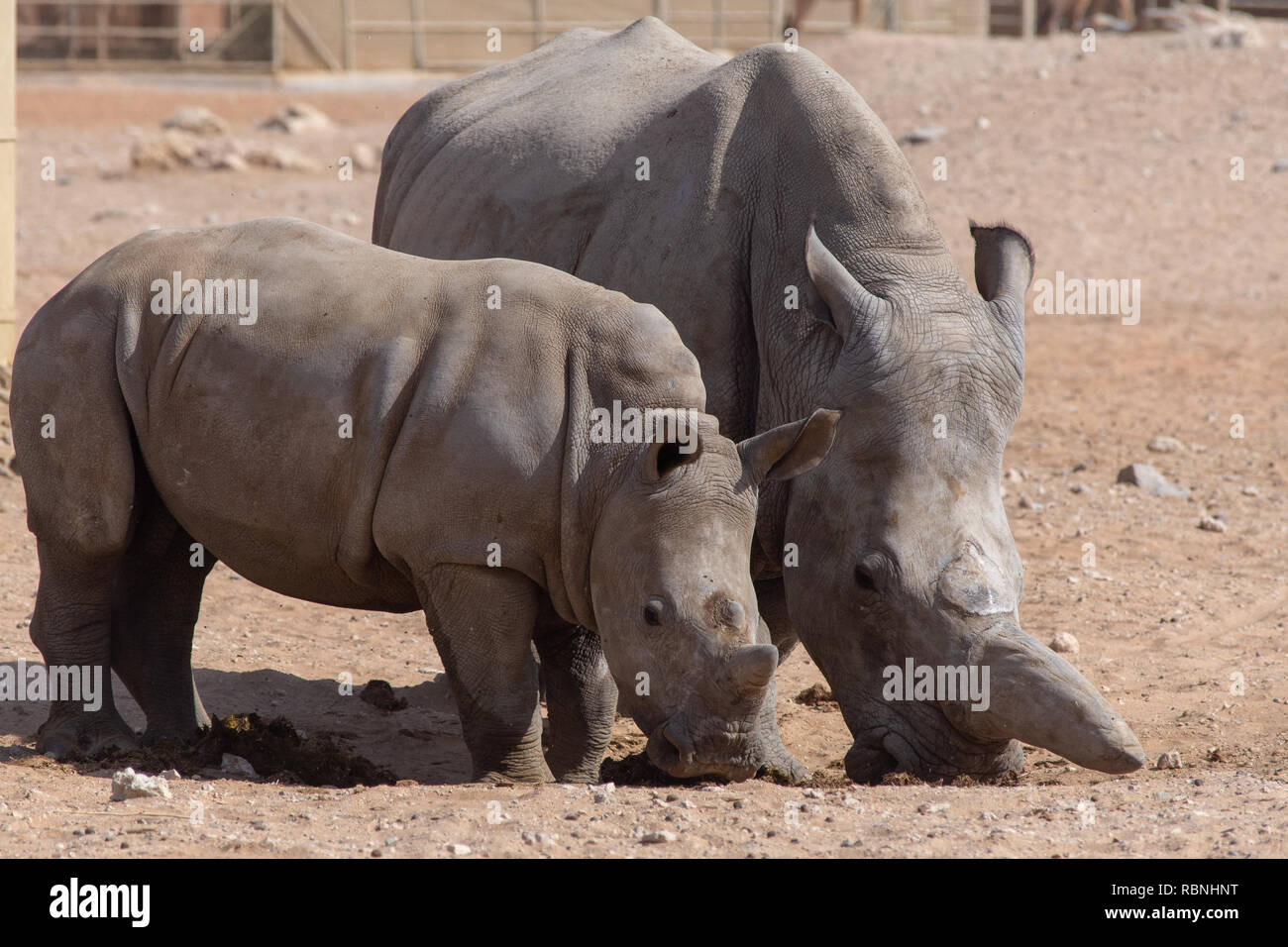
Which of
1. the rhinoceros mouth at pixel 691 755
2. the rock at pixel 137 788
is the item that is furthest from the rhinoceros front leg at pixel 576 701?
the rock at pixel 137 788

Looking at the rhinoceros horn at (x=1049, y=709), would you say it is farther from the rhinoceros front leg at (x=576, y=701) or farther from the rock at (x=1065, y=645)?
the rock at (x=1065, y=645)

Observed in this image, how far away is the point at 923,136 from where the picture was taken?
1944 cm

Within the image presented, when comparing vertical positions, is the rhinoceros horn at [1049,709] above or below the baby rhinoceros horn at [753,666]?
below

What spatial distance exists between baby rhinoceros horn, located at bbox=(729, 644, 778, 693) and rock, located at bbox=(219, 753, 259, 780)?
1.72 meters

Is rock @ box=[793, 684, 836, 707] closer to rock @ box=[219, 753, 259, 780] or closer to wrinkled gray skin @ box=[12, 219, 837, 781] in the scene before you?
wrinkled gray skin @ box=[12, 219, 837, 781]

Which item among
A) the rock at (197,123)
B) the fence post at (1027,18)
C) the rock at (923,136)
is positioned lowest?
the rock at (197,123)

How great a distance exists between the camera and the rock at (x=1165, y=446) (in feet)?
38.0

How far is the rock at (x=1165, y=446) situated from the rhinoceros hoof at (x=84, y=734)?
7.55 metres

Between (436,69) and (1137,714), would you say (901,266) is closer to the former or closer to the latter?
(1137,714)

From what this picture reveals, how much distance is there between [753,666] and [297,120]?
1948 cm

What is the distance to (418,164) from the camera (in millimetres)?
8375

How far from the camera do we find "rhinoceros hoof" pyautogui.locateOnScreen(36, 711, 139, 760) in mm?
5898

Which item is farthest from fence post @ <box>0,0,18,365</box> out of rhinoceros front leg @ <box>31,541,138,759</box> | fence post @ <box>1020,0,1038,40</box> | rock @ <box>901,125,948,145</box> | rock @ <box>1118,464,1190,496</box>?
fence post @ <box>1020,0,1038,40</box>

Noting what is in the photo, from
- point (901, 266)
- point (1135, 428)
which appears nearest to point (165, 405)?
point (901, 266)
